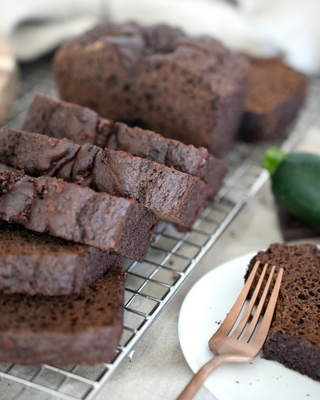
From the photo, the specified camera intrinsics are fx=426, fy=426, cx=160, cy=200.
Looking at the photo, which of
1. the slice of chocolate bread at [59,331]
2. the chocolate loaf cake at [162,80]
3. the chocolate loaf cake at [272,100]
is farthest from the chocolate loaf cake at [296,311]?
the chocolate loaf cake at [272,100]

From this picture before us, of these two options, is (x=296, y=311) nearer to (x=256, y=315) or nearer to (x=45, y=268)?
(x=256, y=315)

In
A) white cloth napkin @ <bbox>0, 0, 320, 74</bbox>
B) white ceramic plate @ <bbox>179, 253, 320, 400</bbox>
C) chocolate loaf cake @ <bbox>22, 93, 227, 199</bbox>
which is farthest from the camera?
white cloth napkin @ <bbox>0, 0, 320, 74</bbox>

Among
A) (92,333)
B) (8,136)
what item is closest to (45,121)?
(8,136)

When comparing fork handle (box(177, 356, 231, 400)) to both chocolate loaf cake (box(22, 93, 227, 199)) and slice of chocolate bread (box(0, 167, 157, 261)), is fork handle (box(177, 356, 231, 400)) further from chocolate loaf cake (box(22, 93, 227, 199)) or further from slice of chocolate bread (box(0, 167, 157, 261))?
chocolate loaf cake (box(22, 93, 227, 199))

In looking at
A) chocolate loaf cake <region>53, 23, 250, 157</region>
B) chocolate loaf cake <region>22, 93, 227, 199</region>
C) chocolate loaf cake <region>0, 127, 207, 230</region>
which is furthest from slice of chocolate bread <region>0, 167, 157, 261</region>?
chocolate loaf cake <region>53, 23, 250, 157</region>

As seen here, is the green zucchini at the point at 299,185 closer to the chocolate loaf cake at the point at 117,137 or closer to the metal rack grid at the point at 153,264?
the metal rack grid at the point at 153,264

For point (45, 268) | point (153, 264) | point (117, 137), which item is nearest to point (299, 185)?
point (153, 264)

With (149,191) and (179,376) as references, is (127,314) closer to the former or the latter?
(179,376)
